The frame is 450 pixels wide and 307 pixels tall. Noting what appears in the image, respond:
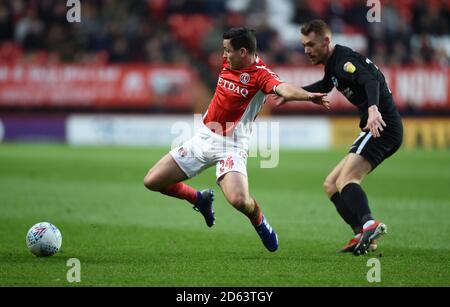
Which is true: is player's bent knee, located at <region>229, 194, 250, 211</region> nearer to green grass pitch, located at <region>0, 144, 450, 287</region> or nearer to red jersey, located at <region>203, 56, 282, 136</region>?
green grass pitch, located at <region>0, 144, 450, 287</region>

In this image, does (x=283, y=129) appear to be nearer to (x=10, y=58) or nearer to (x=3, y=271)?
(x=10, y=58)

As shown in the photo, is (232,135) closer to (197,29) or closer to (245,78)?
(245,78)

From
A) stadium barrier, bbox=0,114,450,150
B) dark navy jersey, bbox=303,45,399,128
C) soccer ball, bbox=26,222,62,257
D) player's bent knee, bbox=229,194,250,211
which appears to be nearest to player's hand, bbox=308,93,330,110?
dark navy jersey, bbox=303,45,399,128

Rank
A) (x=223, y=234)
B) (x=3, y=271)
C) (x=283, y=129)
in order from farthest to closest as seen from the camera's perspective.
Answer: (x=283, y=129) → (x=223, y=234) → (x=3, y=271)

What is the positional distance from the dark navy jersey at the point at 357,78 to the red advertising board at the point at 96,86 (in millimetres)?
16547

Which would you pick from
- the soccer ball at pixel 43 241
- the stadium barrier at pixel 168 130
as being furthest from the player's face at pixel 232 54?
the stadium barrier at pixel 168 130

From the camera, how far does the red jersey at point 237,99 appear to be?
26.6ft

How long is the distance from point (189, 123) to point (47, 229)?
16.5 m

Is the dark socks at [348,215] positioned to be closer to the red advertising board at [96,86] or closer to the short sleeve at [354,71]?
the short sleeve at [354,71]

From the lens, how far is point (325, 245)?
29.3 ft

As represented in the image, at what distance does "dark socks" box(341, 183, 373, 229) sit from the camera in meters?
7.89

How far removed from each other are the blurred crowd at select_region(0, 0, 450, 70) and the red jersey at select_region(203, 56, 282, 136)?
54.9 ft

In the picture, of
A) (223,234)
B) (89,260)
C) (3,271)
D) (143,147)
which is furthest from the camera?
(143,147)
